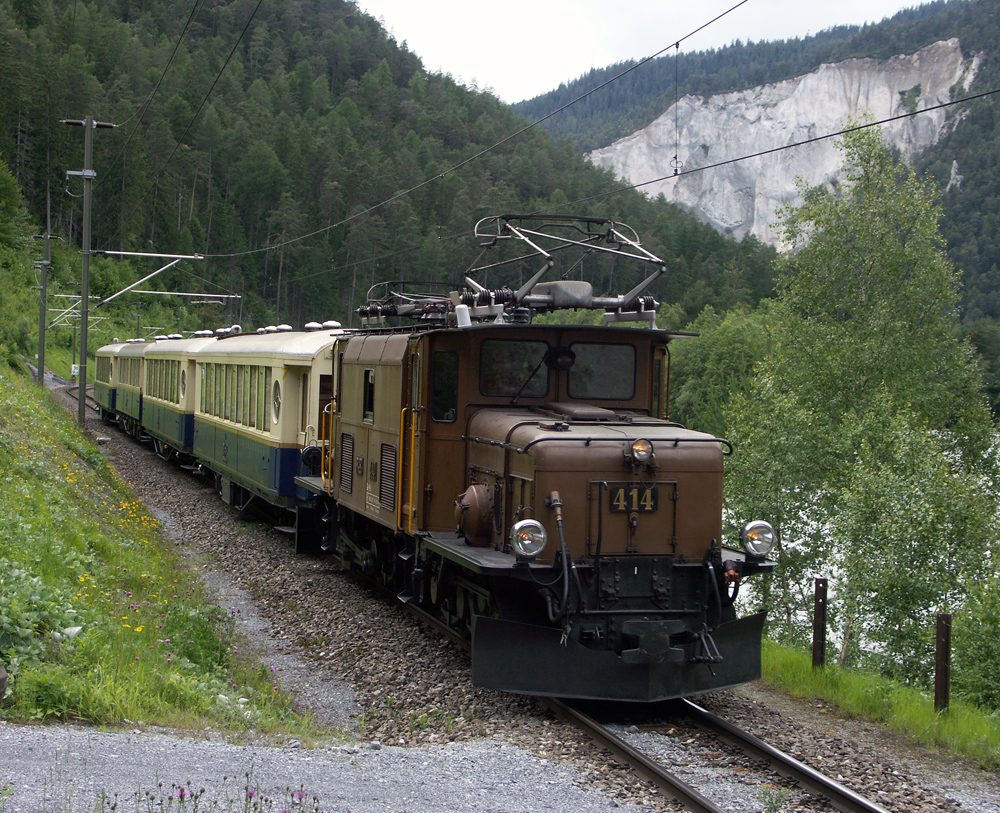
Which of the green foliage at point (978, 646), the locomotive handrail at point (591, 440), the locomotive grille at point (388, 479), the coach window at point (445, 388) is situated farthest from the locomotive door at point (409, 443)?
the green foliage at point (978, 646)

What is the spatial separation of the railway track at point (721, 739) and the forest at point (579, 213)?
5.47 meters

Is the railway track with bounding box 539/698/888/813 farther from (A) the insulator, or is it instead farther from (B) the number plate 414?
(A) the insulator

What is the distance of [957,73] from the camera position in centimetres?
14588

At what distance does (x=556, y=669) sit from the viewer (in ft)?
23.9

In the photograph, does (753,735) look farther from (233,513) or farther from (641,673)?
(233,513)

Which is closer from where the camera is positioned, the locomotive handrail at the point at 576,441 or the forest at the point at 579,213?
the locomotive handrail at the point at 576,441

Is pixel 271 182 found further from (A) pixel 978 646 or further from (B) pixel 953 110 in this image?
(B) pixel 953 110

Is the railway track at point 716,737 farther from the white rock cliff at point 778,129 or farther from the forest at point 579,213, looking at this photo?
the white rock cliff at point 778,129

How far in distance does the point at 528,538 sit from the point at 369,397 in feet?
14.2

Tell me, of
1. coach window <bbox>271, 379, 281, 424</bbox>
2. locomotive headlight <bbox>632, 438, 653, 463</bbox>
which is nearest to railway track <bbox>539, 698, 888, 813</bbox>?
locomotive headlight <bbox>632, 438, 653, 463</bbox>

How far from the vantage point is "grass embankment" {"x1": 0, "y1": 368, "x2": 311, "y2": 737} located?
6.40 m

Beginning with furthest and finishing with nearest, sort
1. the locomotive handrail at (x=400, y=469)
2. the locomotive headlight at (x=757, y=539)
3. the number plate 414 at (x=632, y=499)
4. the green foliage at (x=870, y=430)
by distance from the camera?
the green foliage at (x=870, y=430)
the locomotive handrail at (x=400, y=469)
the locomotive headlight at (x=757, y=539)
the number plate 414 at (x=632, y=499)

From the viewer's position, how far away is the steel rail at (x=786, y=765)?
573 cm

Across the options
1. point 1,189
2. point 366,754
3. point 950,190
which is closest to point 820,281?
point 366,754
